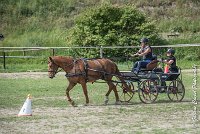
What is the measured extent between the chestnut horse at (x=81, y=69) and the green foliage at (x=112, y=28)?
1662 cm

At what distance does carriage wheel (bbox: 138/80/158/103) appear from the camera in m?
16.0

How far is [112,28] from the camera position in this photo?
111ft

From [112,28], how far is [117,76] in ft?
58.4

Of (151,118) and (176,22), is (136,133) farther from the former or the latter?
(176,22)

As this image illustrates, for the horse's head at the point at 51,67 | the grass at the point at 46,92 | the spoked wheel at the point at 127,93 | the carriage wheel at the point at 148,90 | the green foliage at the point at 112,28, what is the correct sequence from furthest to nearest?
the green foliage at the point at 112,28
the grass at the point at 46,92
the spoked wheel at the point at 127,93
the carriage wheel at the point at 148,90
the horse's head at the point at 51,67

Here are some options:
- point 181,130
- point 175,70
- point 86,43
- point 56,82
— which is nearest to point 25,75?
point 56,82

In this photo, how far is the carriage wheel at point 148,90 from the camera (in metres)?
16.0

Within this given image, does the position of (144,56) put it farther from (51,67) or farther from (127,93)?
(51,67)

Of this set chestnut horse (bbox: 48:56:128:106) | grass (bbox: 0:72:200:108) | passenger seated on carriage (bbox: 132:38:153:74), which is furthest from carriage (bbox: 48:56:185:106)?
grass (bbox: 0:72:200:108)

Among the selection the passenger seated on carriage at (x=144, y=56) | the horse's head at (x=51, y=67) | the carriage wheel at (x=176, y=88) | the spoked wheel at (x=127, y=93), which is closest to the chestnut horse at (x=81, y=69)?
the horse's head at (x=51, y=67)

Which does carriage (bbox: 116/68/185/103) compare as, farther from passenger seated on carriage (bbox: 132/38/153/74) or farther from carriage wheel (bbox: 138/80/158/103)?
passenger seated on carriage (bbox: 132/38/153/74)

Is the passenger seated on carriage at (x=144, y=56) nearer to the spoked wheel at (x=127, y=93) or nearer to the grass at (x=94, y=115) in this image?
the spoked wheel at (x=127, y=93)

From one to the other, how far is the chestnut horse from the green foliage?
16.6 metres

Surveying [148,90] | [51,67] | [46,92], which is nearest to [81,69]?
[51,67]
